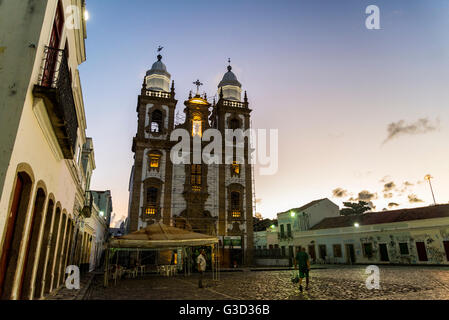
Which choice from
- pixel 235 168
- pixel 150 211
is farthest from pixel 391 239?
pixel 150 211

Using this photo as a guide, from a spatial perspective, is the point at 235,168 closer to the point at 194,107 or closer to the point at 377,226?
the point at 194,107

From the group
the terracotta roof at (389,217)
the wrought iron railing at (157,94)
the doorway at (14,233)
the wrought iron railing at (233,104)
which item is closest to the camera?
the doorway at (14,233)

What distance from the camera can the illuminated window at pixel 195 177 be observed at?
98.1 ft

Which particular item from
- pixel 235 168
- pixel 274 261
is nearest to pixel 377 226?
pixel 274 261

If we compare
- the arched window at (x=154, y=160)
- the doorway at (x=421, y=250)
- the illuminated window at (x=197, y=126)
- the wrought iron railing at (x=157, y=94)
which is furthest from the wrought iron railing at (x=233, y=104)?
the doorway at (x=421, y=250)

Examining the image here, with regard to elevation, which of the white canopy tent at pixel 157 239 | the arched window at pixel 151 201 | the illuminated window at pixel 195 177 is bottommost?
the white canopy tent at pixel 157 239

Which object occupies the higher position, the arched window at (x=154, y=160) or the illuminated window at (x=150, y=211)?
the arched window at (x=154, y=160)

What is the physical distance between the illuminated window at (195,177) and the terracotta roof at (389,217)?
1841 centimetres

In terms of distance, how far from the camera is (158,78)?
33000mm

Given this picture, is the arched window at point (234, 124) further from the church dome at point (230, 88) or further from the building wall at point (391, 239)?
the building wall at point (391, 239)

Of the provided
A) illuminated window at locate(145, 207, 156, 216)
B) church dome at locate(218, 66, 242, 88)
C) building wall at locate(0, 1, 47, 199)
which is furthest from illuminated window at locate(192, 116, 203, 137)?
building wall at locate(0, 1, 47, 199)

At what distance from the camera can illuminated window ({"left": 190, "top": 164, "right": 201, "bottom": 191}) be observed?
2991 centimetres

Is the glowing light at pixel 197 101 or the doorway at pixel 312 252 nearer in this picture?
the glowing light at pixel 197 101

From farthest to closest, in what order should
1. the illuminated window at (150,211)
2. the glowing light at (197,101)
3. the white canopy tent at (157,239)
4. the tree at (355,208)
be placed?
the tree at (355,208), the glowing light at (197,101), the illuminated window at (150,211), the white canopy tent at (157,239)
